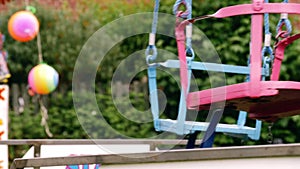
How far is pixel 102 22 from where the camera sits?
6883 millimetres

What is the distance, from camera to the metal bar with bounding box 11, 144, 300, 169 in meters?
1.93

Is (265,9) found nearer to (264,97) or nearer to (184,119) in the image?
(264,97)

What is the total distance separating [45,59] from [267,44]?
4.38 m

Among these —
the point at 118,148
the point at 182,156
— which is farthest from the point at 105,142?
the point at 182,156

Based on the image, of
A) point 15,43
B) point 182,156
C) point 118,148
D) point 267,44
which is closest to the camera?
point 182,156

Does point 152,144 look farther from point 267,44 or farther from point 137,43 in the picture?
point 137,43

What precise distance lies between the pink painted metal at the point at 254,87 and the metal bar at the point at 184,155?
0.26 m

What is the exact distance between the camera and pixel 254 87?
216 centimetres

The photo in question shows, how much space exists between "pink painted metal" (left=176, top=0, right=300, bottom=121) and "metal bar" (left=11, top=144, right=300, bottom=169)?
0.26 meters

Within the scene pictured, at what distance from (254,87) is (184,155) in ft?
1.06

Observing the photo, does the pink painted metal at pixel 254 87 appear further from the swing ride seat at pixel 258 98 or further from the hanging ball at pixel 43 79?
the hanging ball at pixel 43 79

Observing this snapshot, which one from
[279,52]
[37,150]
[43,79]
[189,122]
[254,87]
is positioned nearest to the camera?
[254,87]

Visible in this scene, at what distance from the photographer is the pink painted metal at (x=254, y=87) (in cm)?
216

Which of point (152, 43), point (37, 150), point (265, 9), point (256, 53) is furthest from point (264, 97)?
point (37, 150)
